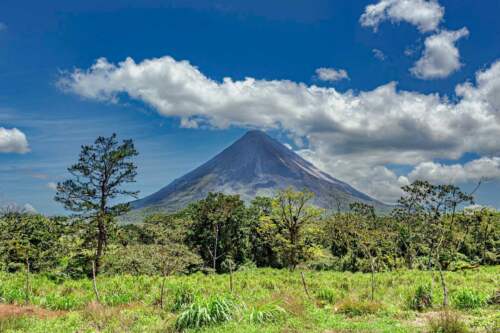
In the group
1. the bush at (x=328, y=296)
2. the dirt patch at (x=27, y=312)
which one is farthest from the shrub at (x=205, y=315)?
the bush at (x=328, y=296)

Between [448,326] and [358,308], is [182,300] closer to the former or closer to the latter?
[358,308]

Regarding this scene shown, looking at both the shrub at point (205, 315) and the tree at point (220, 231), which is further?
the tree at point (220, 231)

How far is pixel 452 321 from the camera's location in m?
8.38

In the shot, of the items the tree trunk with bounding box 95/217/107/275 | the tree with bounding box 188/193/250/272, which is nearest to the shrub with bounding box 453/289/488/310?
the tree trunk with bounding box 95/217/107/275

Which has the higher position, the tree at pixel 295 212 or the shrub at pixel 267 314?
the tree at pixel 295 212

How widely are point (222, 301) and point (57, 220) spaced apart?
1057 inches

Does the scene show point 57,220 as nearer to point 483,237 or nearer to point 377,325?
point 377,325

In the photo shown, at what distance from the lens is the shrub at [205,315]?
31.9 feet

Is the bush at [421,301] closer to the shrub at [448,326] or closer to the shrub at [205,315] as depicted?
the shrub at [448,326]

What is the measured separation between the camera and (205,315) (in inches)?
385

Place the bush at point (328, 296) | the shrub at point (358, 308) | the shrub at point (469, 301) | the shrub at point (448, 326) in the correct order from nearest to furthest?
the shrub at point (448, 326), the shrub at point (358, 308), the shrub at point (469, 301), the bush at point (328, 296)

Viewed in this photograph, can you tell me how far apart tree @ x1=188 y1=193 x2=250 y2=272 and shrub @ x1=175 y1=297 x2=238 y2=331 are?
2659 cm

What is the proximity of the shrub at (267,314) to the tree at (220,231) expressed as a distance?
87.4 ft

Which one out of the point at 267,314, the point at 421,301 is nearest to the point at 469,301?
the point at 421,301
